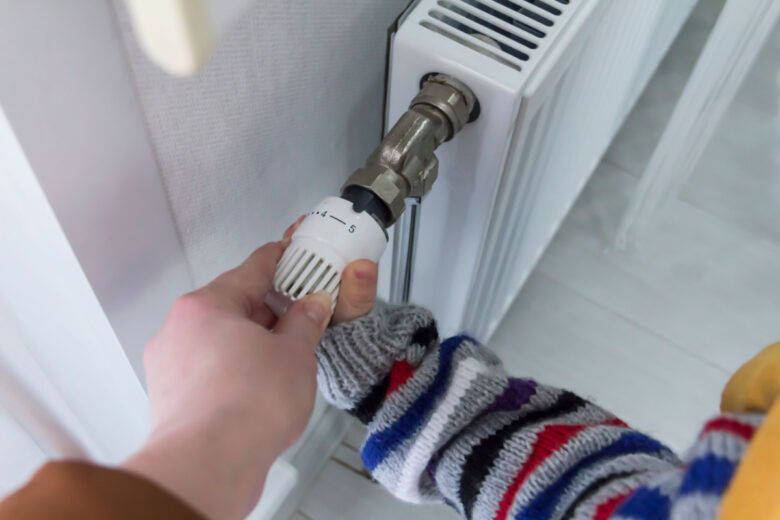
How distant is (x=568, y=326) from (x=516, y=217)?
454 mm

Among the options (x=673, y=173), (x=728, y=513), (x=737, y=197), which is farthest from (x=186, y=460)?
(x=737, y=197)

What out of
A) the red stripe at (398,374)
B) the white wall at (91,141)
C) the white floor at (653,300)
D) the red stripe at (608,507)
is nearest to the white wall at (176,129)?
the white wall at (91,141)

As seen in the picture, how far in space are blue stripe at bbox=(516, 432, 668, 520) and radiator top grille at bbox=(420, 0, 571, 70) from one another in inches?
7.6

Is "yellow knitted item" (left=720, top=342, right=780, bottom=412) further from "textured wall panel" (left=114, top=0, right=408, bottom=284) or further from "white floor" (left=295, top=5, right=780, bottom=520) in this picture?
"white floor" (left=295, top=5, right=780, bottom=520)

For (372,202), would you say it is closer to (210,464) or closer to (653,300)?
(210,464)

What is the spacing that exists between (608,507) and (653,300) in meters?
0.66

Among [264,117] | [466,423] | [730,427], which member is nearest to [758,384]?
[730,427]

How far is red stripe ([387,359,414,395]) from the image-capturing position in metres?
0.37

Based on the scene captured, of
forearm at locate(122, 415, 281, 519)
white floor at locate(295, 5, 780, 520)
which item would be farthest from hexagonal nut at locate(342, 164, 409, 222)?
white floor at locate(295, 5, 780, 520)

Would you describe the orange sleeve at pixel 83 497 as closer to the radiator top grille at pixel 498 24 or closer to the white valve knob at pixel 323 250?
the white valve knob at pixel 323 250

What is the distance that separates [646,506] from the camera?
0.91 ft

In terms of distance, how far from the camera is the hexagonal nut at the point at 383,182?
13.2 inches

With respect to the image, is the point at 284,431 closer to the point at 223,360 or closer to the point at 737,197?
the point at 223,360

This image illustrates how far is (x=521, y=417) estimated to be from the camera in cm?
38
